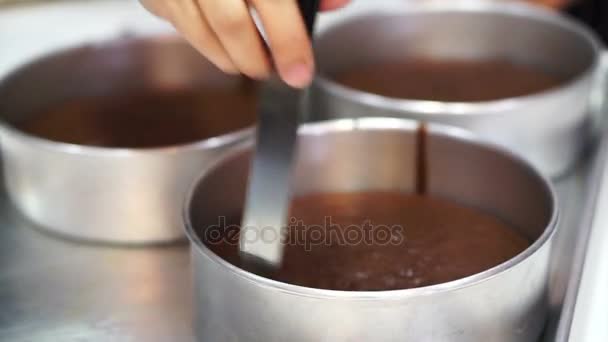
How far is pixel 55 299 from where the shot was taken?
31.6 inches

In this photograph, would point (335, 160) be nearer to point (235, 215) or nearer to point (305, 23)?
point (235, 215)

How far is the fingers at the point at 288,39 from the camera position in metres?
0.59

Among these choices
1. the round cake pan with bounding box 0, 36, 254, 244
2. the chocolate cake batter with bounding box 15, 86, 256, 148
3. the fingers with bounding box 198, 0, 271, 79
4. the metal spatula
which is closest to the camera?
the fingers with bounding box 198, 0, 271, 79

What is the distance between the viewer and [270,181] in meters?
0.69

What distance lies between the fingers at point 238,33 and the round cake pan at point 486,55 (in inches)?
12.3

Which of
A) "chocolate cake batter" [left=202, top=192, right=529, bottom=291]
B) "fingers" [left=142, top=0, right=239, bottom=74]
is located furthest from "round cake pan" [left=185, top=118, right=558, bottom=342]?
"fingers" [left=142, top=0, right=239, bottom=74]

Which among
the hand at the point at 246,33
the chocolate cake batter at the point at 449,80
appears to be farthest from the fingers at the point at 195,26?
the chocolate cake batter at the point at 449,80

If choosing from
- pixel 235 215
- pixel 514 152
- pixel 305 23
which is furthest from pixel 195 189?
pixel 514 152

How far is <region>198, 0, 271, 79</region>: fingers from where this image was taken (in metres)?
0.58

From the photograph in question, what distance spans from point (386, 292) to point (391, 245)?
0.69ft

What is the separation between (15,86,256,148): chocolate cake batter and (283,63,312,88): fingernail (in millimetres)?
391

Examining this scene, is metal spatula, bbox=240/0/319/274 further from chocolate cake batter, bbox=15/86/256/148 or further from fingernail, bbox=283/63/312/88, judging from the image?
chocolate cake batter, bbox=15/86/256/148

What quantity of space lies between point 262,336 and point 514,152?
0.35 m

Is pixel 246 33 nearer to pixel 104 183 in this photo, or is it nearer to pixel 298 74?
pixel 298 74
